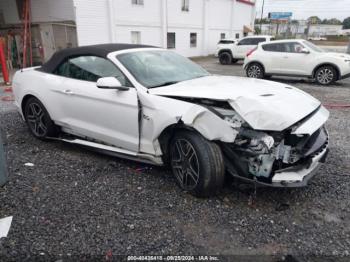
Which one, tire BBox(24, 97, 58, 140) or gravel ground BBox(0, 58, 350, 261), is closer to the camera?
gravel ground BBox(0, 58, 350, 261)

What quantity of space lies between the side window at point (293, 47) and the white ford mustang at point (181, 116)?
26.5 ft

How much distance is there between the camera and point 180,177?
11.1 ft

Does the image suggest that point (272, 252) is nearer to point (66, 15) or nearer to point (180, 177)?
point (180, 177)

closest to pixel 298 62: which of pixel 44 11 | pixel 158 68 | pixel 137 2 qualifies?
pixel 158 68

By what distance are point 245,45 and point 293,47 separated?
8.16 meters

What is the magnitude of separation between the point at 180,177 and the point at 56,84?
2394 millimetres

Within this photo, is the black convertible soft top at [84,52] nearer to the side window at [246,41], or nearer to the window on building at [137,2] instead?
the window on building at [137,2]

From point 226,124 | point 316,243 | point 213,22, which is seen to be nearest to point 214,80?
point 226,124

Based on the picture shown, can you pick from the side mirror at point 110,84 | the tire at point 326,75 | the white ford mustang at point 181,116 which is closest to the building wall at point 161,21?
the tire at point 326,75

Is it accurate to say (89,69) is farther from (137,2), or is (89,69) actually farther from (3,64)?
(137,2)

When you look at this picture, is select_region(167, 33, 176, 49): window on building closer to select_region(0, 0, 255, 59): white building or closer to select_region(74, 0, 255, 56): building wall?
select_region(0, 0, 255, 59): white building

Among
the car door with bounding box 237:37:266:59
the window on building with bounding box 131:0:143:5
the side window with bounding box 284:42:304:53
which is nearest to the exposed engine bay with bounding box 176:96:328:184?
the side window with bounding box 284:42:304:53

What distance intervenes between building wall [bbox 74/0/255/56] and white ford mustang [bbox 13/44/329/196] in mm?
12263

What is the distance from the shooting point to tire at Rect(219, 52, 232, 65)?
19.8 meters
